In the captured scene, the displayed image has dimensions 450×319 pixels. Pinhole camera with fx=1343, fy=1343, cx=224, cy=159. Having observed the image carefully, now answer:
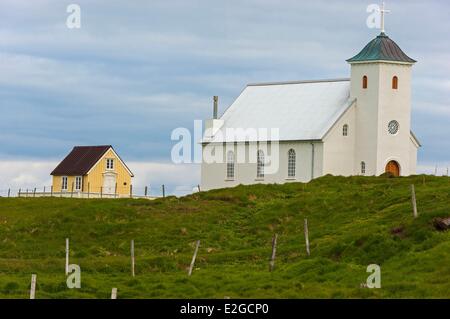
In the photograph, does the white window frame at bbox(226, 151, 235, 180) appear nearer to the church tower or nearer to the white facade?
the white facade

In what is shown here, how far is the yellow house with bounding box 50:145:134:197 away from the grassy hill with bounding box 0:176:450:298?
29460 mm

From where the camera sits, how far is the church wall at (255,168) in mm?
85556

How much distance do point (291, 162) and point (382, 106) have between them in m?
6.88

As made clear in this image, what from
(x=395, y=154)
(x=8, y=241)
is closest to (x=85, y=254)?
(x=8, y=241)

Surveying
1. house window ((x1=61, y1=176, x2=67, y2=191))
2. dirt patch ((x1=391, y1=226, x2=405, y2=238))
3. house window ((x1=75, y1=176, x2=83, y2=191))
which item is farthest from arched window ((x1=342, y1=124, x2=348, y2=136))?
dirt patch ((x1=391, y1=226, x2=405, y2=238))

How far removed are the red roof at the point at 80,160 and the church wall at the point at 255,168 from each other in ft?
58.2

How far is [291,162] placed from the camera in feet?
286

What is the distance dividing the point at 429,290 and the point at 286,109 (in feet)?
165

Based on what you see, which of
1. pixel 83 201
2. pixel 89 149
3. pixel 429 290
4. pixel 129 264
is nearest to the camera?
pixel 429 290

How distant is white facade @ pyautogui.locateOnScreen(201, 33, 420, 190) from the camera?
85688 mm

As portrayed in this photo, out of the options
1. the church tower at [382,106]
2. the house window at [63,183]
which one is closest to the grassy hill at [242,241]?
the church tower at [382,106]

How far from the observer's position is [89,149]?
112 meters
